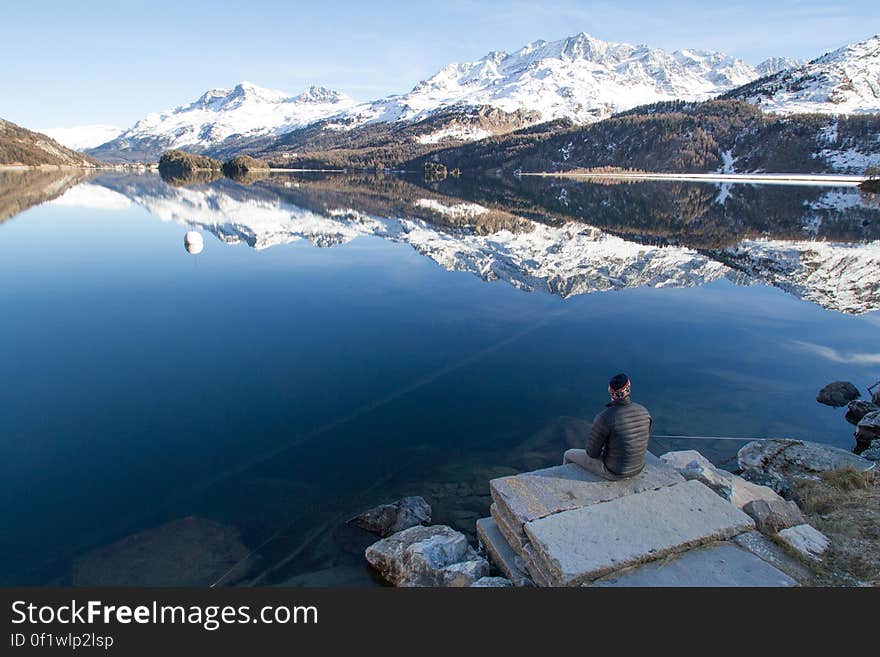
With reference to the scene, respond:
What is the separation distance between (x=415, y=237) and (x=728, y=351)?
3063 centimetres

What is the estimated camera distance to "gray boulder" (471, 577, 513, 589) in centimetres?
814

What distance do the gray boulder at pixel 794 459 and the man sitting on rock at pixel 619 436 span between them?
5.38 metres

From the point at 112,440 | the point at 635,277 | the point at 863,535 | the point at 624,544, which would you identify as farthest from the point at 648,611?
the point at 635,277

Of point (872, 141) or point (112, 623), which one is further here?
point (872, 141)

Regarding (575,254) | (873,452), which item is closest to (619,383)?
(873,452)

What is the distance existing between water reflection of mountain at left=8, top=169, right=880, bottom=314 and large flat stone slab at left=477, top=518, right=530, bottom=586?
67.7 feet

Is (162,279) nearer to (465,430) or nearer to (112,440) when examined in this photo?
(112,440)

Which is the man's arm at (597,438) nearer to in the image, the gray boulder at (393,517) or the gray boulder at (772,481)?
the gray boulder at (393,517)

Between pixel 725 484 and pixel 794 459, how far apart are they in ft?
13.7

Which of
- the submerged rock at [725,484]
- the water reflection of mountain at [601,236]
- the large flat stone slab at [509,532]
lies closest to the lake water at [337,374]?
the water reflection of mountain at [601,236]

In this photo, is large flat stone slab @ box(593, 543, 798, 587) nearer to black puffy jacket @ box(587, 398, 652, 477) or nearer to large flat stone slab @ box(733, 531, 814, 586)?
large flat stone slab @ box(733, 531, 814, 586)

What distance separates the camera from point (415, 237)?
46688 mm

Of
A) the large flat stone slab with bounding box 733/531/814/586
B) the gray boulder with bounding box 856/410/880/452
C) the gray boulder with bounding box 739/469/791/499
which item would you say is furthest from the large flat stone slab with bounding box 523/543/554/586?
the gray boulder with bounding box 856/410/880/452

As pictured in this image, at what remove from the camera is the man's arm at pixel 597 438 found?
9.10 meters
